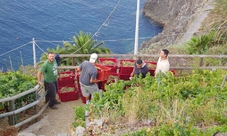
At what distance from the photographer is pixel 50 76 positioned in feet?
28.2

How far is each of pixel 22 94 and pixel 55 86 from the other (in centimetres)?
141

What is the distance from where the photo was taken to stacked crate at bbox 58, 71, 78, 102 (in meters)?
9.30

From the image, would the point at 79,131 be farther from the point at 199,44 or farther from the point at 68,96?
the point at 199,44

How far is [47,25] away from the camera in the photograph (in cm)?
3650

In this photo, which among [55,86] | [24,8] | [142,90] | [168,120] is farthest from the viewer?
[24,8]

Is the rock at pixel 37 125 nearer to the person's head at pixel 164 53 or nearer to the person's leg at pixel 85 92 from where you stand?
the person's leg at pixel 85 92

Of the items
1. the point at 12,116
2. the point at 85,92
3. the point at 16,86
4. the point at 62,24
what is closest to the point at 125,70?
the point at 85,92

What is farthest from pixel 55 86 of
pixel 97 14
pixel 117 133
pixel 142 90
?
pixel 97 14

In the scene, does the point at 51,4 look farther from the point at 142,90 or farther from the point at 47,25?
the point at 142,90

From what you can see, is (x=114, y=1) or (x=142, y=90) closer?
(x=142, y=90)

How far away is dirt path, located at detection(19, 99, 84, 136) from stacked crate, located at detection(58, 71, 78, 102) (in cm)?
16

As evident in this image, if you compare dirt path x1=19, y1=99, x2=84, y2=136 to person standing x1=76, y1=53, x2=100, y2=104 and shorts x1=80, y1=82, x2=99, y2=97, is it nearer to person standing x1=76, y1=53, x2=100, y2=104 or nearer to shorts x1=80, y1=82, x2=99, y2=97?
shorts x1=80, y1=82, x2=99, y2=97

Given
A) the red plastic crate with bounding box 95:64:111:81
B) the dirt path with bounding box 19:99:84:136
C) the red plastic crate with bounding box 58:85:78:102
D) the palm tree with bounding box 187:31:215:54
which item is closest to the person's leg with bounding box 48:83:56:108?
the dirt path with bounding box 19:99:84:136

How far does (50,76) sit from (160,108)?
3099 millimetres
